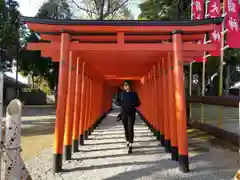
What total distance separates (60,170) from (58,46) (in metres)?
2.34

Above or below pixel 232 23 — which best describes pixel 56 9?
above

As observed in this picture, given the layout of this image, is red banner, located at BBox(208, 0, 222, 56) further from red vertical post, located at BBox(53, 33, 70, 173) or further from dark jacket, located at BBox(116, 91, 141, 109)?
red vertical post, located at BBox(53, 33, 70, 173)

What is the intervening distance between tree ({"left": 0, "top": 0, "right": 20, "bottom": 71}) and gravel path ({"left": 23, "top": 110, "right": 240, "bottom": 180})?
2047cm

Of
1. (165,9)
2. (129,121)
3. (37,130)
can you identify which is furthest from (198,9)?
(37,130)

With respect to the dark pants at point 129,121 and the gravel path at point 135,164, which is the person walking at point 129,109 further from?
the gravel path at point 135,164

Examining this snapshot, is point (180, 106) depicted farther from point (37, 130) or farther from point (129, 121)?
point (37, 130)

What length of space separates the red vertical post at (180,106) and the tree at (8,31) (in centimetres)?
2263

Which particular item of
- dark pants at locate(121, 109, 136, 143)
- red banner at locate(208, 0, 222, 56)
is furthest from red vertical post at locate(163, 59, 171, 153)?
red banner at locate(208, 0, 222, 56)

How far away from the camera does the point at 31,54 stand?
29.3m

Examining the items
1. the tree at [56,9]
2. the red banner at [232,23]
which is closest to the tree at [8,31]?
the tree at [56,9]

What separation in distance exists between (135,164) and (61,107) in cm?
179

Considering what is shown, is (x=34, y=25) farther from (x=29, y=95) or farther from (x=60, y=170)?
(x=29, y=95)

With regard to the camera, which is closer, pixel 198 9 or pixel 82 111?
pixel 82 111

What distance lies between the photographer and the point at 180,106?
5301 millimetres
